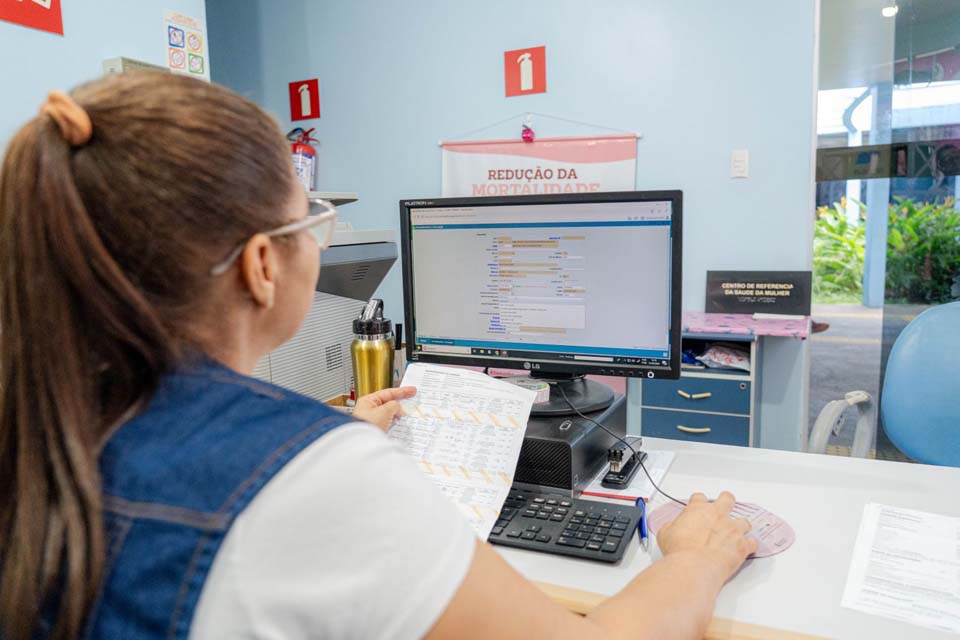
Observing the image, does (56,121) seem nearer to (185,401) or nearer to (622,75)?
(185,401)

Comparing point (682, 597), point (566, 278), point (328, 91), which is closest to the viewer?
point (682, 597)

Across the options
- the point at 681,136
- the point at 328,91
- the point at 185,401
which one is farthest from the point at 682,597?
the point at 328,91

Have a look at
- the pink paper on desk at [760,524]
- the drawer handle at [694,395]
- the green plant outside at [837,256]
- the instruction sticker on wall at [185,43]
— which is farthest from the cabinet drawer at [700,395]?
the instruction sticker on wall at [185,43]

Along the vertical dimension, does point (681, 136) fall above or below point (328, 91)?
below

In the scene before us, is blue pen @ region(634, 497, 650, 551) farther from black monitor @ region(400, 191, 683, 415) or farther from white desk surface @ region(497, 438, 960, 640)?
black monitor @ region(400, 191, 683, 415)

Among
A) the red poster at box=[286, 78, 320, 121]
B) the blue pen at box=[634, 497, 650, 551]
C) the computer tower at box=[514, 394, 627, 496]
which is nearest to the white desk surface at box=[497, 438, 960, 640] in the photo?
the blue pen at box=[634, 497, 650, 551]

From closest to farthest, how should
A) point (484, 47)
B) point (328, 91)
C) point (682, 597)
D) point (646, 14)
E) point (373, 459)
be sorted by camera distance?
point (373, 459) < point (682, 597) < point (646, 14) < point (484, 47) < point (328, 91)

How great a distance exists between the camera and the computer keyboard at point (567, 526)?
3.24 ft

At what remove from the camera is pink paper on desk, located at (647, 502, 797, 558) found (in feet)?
3.25

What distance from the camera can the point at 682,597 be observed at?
800 mm

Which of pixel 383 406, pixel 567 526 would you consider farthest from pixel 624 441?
pixel 383 406

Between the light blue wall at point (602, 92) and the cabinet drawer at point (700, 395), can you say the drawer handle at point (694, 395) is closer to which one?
the cabinet drawer at point (700, 395)

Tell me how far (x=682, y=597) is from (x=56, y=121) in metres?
0.76

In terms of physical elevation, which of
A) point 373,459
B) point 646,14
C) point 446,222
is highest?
point 646,14
